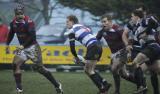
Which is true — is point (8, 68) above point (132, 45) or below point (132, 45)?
below

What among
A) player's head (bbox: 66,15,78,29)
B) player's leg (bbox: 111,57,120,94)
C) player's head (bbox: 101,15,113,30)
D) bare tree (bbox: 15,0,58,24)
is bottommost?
bare tree (bbox: 15,0,58,24)

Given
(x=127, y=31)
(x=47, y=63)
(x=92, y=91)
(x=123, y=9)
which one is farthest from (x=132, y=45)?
(x=123, y=9)

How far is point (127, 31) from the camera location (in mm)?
13359

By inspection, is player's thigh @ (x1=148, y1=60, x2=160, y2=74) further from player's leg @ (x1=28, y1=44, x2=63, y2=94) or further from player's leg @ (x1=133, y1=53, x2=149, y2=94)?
player's leg @ (x1=28, y1=44, x2=63, y2=94)

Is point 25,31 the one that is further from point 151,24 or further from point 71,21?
point 151,24

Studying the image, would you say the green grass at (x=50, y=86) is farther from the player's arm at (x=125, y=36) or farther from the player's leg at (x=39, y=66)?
the player's arm at (x=125, y=36)

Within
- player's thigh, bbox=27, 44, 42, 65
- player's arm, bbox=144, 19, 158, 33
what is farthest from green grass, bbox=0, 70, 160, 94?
player's arm, bbox=144, 19, 158, 33

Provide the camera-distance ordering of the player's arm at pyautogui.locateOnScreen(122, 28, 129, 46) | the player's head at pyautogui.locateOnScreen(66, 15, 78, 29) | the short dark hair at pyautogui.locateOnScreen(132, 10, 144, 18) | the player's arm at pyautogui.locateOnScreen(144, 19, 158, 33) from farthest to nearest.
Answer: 1. the player's arm at pyautogui.locateOnScreen(122, 28, 129, 46)
2. the player's head at pyautogui.locateOnScreen(66, 15, 78, 29)
3. the short dark hair at pyautogui.locateOnScreen(132, 10, 144, 18)
4. the player's arm at pyautogui.locateOnScreen(144, 19, 158, 33)

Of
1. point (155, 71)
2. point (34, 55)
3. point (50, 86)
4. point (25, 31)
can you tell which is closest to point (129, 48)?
point (155, 71)

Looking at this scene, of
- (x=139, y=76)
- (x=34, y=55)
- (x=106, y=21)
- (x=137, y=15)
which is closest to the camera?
(x=137, y=15)

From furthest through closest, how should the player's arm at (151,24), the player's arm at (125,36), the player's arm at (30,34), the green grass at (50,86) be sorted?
the green grass at (50,86) < the player's arm at (125,36) < the player's arm at (30,34) < the player's arm at (151,24)

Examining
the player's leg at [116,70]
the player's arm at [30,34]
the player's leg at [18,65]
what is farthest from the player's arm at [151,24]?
the player's leg at [18,65]

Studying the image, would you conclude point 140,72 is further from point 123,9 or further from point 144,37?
point 123,9

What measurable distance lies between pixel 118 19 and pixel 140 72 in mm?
14479
